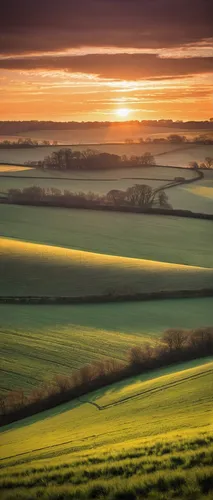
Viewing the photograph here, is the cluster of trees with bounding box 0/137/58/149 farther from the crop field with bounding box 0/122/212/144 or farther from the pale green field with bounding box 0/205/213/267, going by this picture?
the pale green field with bounding box 0/205/213/267

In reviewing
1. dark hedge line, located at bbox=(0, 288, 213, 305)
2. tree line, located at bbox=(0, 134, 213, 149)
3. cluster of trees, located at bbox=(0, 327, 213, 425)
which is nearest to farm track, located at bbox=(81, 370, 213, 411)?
cluster of trees, located at bbox=(0, 327, 213, 425)

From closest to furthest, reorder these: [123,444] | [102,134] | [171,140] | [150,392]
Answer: [123,444] < [150,392] < [102,134] < [171,140]

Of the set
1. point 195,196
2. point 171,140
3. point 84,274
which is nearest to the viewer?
point 84,274

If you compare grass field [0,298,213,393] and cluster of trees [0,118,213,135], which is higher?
cluster of trees [0,118,213,135]

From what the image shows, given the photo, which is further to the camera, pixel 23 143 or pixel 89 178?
pixel 23 143

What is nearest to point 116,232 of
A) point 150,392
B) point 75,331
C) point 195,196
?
point 195,196

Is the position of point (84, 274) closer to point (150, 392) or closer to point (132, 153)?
point (150, 392)

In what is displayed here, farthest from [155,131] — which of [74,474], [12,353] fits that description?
[74,474]
